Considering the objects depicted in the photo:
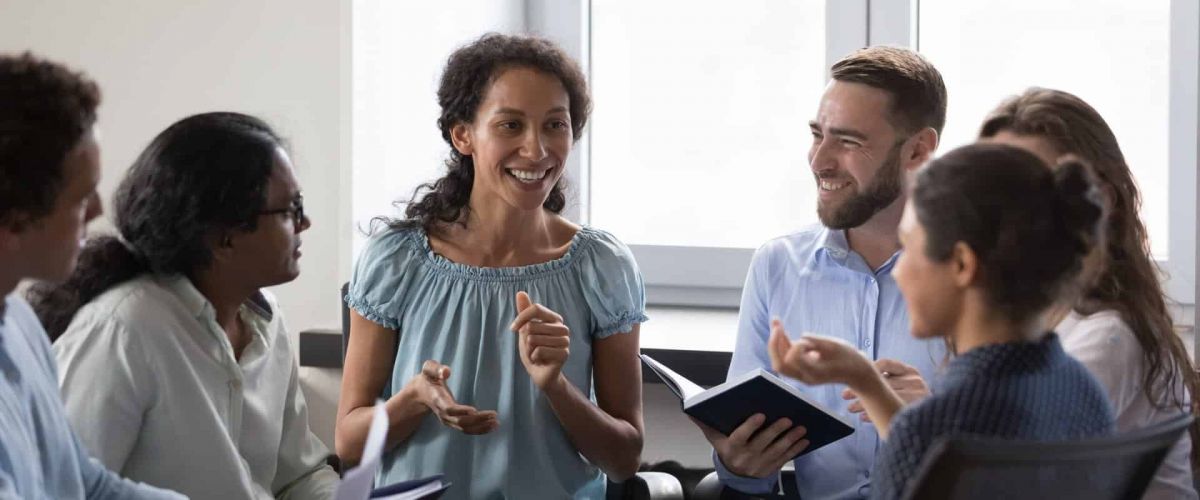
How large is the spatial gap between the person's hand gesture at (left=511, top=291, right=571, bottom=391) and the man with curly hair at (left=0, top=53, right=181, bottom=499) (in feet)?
2.40

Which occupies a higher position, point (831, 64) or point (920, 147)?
point (831, 64)

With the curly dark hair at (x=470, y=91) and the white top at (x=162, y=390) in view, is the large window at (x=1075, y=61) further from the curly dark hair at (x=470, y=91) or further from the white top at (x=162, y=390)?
the white top at (x=162, y=390)

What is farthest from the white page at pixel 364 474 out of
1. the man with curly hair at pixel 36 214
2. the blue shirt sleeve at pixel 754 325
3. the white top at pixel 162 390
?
the blue shirt sleeve at pixel 754 325

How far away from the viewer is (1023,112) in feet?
6.02

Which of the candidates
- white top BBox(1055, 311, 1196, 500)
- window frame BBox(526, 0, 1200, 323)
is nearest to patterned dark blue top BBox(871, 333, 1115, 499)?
white top BBox(1055, 311, 1196, 500)

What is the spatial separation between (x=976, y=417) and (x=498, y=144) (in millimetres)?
1120

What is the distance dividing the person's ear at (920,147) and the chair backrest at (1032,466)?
3.65ft

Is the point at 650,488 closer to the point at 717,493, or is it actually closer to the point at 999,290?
the point at 717,493

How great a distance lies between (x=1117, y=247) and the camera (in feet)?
5.99

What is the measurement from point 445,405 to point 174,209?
51 cm

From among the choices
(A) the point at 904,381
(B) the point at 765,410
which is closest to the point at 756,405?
(B) the point at 765,410

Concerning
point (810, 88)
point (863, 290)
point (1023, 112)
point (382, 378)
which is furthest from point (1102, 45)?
point (382, 378)

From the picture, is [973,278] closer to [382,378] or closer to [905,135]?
[905,135]

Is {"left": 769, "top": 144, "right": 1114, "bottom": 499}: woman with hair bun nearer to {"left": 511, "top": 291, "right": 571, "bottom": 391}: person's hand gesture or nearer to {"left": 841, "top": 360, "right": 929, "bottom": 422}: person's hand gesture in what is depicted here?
{"left": 841, "top": 360, "right": 929, "bottom": 422}: person's hand gesture
